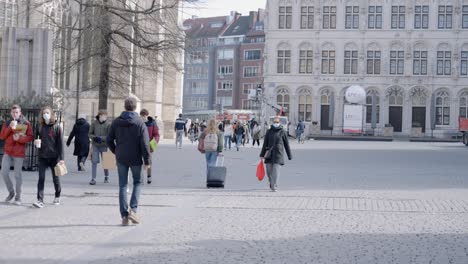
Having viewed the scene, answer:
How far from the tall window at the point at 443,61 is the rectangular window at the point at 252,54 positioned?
137ft

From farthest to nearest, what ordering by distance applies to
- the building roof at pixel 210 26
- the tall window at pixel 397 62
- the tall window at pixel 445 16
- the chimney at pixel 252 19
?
the building roof at pixel 210 26, the chimney at pixel 252 19, the tall window at pixel 397 62, the tall window at pixel 445 16

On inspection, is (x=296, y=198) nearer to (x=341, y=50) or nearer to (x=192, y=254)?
(x=192, y=254)

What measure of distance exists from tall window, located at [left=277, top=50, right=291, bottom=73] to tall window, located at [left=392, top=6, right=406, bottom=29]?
33.5 feet

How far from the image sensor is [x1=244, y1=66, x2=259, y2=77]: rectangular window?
11137 cm

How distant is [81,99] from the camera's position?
45219 mm

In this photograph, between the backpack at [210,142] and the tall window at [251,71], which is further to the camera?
the tall window at [251,71]

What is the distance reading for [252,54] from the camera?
113 meters

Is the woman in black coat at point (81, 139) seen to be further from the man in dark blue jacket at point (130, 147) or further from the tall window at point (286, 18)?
the tall window at point (286, 18)

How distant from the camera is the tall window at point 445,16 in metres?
73.0

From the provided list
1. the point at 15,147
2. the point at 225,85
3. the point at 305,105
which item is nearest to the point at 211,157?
the point at 15,147

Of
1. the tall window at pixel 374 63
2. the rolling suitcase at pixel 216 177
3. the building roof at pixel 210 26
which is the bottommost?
the rolling suitcase at pixel 216 177

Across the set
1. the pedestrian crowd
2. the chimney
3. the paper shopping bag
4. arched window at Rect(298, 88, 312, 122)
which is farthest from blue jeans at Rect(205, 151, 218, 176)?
the chimney

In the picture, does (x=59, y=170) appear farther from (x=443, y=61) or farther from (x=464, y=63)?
(x=464, y=63)

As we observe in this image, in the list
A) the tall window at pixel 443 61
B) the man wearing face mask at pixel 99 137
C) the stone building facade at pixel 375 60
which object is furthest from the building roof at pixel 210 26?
the man wearing face mask at pixel 99 137
